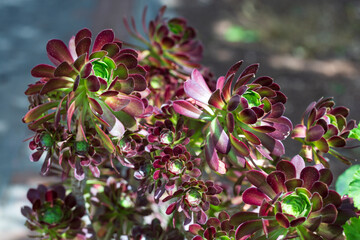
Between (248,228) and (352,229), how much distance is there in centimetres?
13

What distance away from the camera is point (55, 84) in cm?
49

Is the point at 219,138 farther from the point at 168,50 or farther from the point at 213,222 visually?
the point at 168,50

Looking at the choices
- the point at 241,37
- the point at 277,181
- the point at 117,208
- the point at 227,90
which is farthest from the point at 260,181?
the point at 241,37

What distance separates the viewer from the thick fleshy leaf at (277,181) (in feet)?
1.56

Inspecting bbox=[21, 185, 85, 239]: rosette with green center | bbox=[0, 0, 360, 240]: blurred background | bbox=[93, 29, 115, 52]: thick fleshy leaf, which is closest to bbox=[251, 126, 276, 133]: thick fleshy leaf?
bbox=[93, 29, 115, 52]: thick fleshy leaf

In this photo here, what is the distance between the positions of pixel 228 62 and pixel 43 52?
1.23 metres

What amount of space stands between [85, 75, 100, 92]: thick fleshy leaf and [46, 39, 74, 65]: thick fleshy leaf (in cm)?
7

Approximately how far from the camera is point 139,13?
248 centimetres

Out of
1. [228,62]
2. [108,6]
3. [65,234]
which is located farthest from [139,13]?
[65,234]

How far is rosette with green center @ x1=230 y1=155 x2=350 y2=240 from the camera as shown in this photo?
0.46 meters

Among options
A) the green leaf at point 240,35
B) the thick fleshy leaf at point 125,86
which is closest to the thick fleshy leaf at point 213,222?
the thick fleshy leaf at point 125,86

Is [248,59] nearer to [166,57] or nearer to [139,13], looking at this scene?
[139,13]

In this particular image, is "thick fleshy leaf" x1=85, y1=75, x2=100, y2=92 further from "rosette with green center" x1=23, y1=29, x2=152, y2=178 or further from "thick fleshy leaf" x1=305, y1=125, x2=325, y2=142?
"thick fleshy leaf" x1=305, y1=125, x2=325, y2=142

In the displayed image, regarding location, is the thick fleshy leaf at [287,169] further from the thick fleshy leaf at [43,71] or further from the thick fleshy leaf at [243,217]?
the thick fleshy leaf at [43,71]
